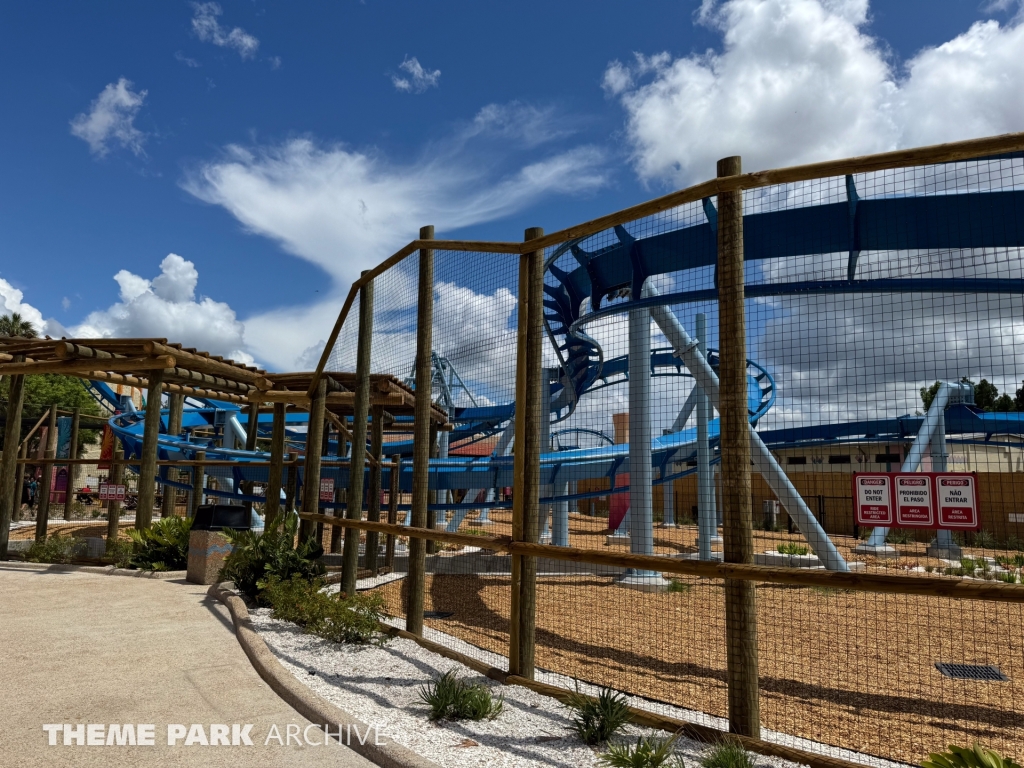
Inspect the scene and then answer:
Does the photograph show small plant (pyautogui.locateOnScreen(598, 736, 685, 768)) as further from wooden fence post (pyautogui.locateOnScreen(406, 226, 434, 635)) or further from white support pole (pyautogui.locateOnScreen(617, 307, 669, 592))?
white support pole (pyautogui.locateOnScreen(617, 307, 669, 592))

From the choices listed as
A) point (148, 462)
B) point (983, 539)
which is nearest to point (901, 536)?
point (983, 539)

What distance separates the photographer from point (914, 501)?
360 centimetres

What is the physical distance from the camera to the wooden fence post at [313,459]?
30.3 feet

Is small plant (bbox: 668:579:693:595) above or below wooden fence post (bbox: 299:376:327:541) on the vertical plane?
below

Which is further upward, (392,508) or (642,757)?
(392,508)

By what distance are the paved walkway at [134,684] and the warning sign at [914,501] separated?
117 inches

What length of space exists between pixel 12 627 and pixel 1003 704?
8.64m

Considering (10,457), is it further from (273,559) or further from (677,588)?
(677,588)

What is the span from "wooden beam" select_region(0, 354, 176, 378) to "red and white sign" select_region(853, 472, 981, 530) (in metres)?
11.0

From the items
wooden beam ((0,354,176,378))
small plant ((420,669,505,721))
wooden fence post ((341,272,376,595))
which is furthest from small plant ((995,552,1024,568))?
wooden beam ((0,354,176,378))

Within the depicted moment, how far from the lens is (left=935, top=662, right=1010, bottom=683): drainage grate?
645 centimetres

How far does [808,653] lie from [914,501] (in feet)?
14.3

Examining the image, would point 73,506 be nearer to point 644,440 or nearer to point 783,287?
point 644,440

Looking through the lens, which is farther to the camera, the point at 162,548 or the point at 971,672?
the point at 162,548
